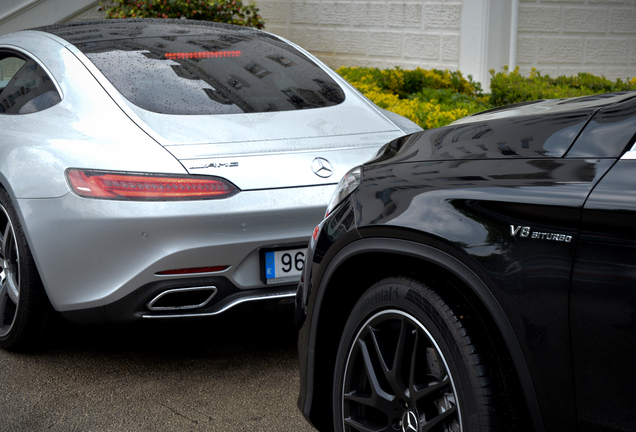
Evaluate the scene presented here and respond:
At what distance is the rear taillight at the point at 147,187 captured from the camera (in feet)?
9.30

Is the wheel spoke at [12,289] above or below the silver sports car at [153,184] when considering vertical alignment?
below

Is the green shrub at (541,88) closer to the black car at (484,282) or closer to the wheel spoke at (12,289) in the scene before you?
the black car at (484,282)

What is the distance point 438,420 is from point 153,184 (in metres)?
1.55

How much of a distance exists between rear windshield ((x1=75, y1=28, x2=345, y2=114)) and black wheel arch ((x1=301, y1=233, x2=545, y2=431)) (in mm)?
1422

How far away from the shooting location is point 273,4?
34.8 feet

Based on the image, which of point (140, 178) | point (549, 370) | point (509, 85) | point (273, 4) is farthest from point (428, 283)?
point (273, 4)

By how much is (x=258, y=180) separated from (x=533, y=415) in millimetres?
1639

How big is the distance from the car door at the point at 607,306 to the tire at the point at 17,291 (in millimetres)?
2488

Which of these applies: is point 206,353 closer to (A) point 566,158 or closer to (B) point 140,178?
(B) point 140,178

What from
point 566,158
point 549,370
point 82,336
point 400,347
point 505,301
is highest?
point 566,158

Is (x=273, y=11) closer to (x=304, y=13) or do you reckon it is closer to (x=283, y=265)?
(x=304, y=13)

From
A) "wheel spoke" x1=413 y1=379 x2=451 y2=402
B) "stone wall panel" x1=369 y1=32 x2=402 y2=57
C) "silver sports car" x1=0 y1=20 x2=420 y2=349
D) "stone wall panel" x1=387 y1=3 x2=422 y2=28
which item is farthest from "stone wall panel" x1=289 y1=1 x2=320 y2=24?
"wheel spoke" x1=413 y1=379 x2=451 y2=402

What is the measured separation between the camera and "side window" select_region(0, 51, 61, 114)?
3482 mm

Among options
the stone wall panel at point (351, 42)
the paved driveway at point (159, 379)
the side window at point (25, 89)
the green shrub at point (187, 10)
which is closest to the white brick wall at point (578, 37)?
the stone wall panel at point (351, 42)
